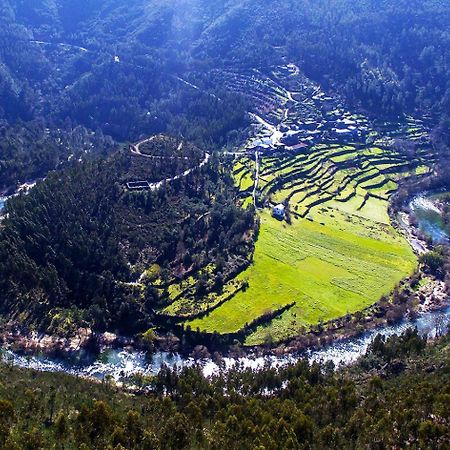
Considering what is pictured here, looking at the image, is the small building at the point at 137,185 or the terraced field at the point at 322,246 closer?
the terraced field at the point at 322,246

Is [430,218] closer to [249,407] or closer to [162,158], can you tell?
[162,158]

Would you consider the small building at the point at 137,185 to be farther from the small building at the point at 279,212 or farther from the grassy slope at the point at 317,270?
the small building at the point at 279,212

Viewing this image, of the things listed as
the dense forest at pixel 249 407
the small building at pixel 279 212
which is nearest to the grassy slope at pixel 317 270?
the small building at pixel 279 212

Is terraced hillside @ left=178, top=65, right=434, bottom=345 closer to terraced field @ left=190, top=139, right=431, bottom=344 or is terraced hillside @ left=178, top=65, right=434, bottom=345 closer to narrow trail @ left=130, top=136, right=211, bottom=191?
terraced field @ left=190, top=139, right=431, bottom=344

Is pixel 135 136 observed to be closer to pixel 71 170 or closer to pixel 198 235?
pixel 71 170

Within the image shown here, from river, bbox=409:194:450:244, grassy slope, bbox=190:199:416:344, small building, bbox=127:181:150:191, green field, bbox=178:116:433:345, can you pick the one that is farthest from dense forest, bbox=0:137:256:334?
river, bbox=409:194:450:244

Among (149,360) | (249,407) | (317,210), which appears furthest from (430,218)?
(249,407)
